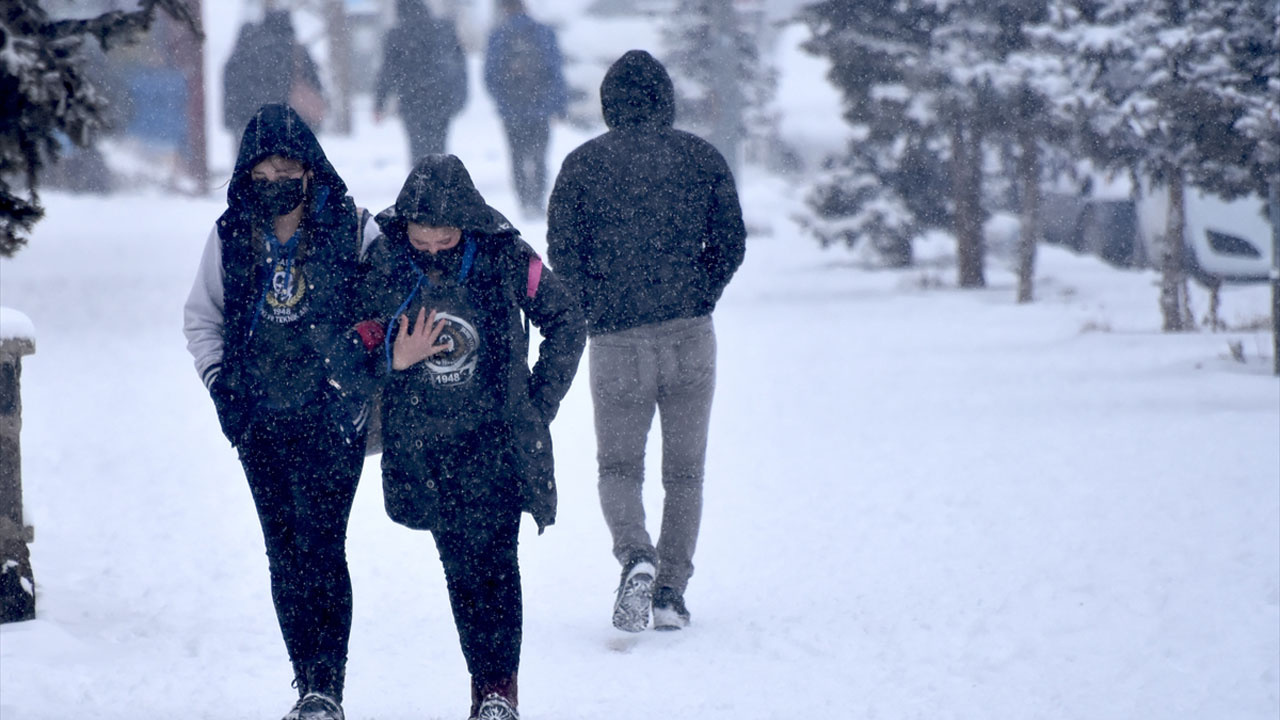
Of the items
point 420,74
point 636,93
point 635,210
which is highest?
point 420,74

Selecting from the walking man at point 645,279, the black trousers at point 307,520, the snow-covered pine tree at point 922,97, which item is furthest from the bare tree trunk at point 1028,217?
the black trousers at point 307,520

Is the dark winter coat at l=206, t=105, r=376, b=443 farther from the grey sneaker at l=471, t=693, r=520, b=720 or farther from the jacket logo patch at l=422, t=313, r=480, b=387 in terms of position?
the grey sneaker at l=471, t=693, r=520, b=720

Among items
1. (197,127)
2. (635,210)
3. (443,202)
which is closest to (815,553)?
(635,210)

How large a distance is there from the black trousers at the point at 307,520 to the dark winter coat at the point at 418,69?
1237cm

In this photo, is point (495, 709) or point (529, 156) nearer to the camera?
point (495, 709)

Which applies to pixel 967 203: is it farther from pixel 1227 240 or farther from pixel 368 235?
pixel 368 235

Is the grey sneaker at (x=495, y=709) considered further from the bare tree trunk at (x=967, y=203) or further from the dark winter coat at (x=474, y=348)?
the bare tree trunk at (x=967, y=203)

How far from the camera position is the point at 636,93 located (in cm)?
577

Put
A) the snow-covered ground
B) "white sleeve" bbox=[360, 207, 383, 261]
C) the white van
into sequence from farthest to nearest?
1. the white van
2. the snow-covered ground
3. "white sleeve" bbox=[360, 207, 383, 261]

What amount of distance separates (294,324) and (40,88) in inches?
54.9

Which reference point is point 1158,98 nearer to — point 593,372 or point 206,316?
point 593,372

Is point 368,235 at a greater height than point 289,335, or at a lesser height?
greater

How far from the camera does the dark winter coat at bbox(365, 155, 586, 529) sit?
4414 millimetres

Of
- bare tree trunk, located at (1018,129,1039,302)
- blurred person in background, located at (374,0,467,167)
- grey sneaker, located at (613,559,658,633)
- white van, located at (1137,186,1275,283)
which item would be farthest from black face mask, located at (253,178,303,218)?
white van, located at (1137,186,1275,283)
